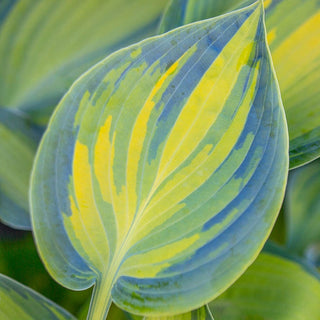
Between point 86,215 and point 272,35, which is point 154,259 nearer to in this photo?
point 86,215

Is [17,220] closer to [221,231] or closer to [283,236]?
[221,231]

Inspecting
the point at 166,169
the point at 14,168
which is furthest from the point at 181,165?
the point at 14,168

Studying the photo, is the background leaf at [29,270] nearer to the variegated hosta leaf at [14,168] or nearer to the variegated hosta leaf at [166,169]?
the variegated hosta leaf at [14,168]

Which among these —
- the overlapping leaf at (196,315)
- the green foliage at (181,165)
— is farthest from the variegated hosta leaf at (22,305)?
the overlapping leaf at (196,315)

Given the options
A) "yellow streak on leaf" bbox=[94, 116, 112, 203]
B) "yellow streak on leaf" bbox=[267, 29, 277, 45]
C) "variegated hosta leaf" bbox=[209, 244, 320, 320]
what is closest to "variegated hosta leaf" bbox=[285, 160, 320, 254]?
"variegated hosta leaf" bbox=[209, 244, 320, 320]

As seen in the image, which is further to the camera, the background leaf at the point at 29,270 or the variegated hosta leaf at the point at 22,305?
the background leaf at the point at 29,270

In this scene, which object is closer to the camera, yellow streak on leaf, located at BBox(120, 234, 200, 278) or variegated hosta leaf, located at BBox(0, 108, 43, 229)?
yellow streak on leaf, located at BBox(120, 234, 200, 278)

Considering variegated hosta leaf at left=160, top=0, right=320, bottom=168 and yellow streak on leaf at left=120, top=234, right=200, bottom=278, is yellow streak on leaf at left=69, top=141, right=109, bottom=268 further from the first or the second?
variegated hosta leaf at left=160, top=0, right=320, bottom=168
